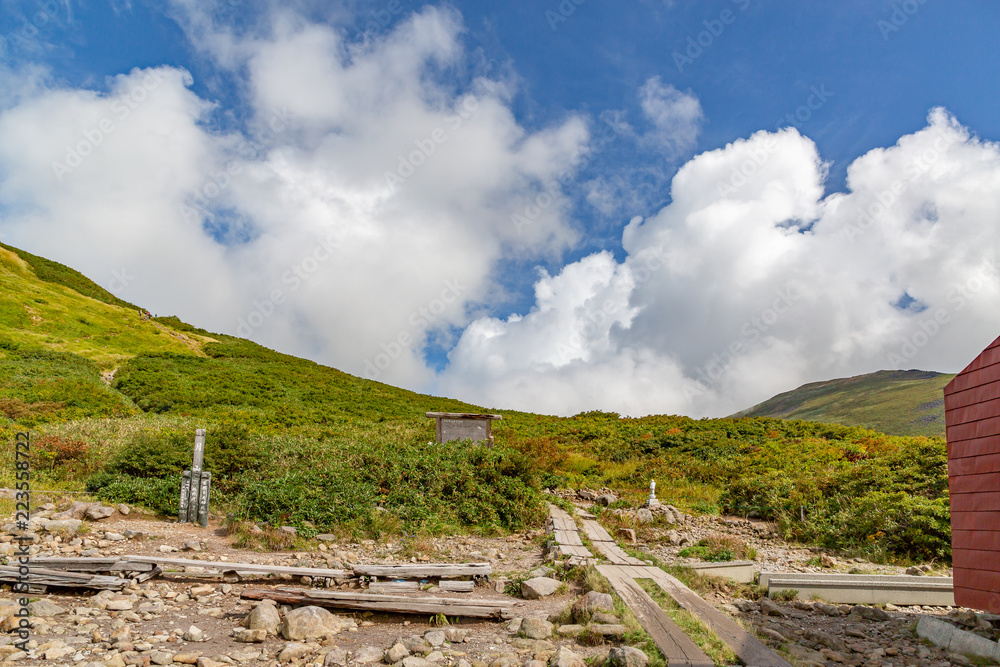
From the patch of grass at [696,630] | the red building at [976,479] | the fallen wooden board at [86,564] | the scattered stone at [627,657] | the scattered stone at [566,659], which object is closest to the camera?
the scattered stone at [627,657]

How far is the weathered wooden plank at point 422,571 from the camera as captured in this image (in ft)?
24.1

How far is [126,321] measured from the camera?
4328 cm

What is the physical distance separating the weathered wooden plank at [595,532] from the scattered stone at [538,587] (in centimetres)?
295

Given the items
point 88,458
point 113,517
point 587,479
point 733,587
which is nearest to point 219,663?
point 113,517

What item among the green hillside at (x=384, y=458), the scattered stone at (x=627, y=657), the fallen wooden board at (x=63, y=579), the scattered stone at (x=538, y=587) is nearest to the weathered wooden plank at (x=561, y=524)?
the green hillside at (x=384, y=458)

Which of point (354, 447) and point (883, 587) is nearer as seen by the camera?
point (883, 587)

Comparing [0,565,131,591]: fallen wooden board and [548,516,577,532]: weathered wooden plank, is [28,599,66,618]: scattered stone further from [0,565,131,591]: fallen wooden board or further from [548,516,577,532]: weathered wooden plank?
[548,516,577,532]: weathered wooden plank

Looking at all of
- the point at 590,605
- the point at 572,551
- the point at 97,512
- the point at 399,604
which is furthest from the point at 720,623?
the point at 97,512

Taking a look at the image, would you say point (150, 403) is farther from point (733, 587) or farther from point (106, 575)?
point (733, 587)

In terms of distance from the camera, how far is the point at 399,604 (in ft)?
20.9

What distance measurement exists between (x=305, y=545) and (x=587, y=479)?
11189mm

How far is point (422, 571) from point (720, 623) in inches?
151

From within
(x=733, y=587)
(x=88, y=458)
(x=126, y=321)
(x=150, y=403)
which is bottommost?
(x=733, y=587)

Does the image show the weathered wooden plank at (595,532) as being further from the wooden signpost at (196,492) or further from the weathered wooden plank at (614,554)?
the wooden signpost at (196,492)
